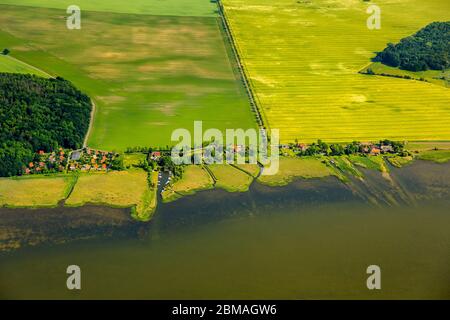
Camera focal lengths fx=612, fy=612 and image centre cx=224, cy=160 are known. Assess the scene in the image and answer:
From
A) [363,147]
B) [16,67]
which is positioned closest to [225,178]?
[363,147]

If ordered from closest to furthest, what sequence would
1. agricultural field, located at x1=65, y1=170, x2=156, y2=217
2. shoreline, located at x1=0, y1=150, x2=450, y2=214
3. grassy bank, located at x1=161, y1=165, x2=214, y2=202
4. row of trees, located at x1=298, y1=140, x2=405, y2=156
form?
shoreline, located at x1=0, y1=150, x2=450, y2=214 → agricultural field, located at x1=65, y1=170, x2=156, y2=217 → grassy bank, located at x1=161, y1=165, x2=214, y2=202 → row of trees, located at x1=298, y1=140, x2=405, y2=156

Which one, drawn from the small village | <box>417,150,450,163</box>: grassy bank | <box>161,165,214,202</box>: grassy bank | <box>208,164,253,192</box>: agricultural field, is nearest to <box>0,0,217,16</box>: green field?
the small village

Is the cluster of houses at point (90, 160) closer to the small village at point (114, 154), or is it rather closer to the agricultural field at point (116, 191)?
the small village at point (114, 154)

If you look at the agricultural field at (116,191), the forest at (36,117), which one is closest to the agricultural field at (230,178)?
the agricultural field at (116,191)

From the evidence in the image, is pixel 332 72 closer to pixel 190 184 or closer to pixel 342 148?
pixel 342 148

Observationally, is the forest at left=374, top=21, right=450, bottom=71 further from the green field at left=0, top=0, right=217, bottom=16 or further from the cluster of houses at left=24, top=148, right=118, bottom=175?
the cluster of houses at left=24, top=148, right=118, bottom=175

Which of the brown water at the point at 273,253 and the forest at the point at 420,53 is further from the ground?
the forest at the point at 420,53
